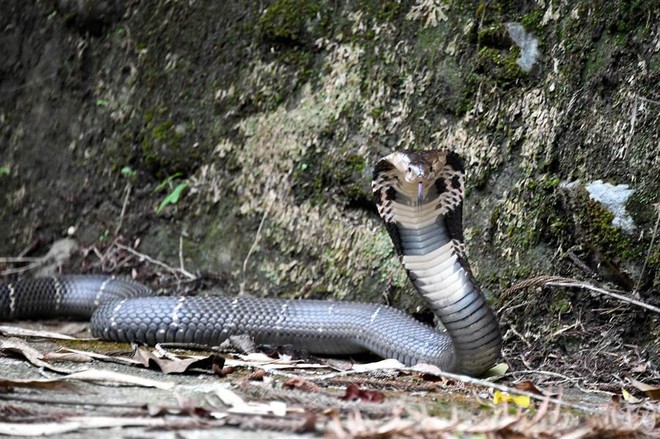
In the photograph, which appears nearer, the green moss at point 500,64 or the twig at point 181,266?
the green moss at point 500,64

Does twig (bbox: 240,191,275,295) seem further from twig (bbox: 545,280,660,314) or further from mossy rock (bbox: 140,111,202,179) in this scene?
twig (bbox: 545,280,660,314)

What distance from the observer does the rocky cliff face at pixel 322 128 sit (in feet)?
15.5

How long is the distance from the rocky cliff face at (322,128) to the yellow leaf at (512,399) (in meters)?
1.42

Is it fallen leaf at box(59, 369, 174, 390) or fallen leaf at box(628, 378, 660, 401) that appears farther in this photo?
fallen leaf at box(628, 378, 660, 401)

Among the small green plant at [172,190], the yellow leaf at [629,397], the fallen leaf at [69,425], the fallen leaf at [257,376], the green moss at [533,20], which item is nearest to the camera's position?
the fallen leaf at [69,425]

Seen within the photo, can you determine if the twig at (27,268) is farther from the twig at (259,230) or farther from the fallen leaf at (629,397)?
the fallen leaf at (629,397)

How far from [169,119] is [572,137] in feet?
12.1

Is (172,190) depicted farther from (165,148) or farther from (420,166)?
(420,166)

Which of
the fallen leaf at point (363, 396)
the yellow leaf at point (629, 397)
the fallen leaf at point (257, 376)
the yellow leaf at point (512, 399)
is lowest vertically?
the yellow leaf at point (629, 397)

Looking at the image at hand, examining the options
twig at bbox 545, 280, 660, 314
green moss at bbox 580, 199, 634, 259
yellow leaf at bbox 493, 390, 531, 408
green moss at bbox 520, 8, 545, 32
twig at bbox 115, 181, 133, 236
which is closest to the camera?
yellow leaf at bbox 493, 390, 531, 408

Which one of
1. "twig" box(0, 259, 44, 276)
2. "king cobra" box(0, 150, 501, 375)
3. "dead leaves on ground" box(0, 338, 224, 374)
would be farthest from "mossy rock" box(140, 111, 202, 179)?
"dead leaves on ground" box(0, 338, 224, 374)

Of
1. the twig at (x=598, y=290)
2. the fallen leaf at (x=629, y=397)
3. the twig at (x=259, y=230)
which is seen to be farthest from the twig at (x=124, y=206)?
the fallen leaf at (x=629, y=397)

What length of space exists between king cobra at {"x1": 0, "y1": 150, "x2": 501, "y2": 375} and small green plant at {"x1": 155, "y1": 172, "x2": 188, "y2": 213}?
0.83 meters

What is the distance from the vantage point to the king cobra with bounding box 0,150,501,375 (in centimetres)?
411
